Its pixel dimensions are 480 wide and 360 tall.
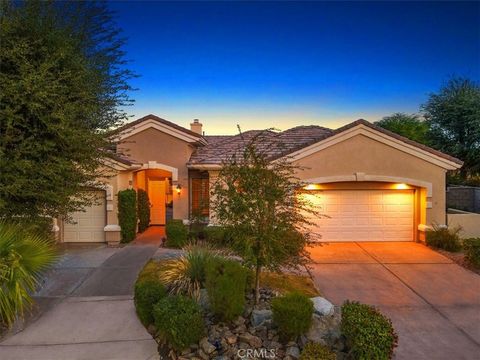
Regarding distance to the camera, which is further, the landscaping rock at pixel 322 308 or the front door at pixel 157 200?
the front door at pixel 157 200

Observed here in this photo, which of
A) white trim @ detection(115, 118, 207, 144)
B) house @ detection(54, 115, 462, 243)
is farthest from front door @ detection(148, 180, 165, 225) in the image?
white trim @ detection(115, 118, 207, 144)

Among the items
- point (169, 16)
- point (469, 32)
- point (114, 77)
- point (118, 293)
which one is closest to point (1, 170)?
point (114, 77)

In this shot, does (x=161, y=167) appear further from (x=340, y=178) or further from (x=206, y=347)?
(x=206, y=347)

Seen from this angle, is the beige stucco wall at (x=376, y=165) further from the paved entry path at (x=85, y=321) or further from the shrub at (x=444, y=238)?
the paved entry path at (x=85, y=321)

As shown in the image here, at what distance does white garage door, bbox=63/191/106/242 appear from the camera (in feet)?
46.3

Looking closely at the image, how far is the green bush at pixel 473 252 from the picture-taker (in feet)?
35.3

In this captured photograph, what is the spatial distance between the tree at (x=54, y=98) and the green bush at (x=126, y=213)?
18.4 feet

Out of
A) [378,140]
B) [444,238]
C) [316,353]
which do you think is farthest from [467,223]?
[316,353]

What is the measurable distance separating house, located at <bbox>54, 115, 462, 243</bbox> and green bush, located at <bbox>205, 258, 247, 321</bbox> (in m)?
7.57

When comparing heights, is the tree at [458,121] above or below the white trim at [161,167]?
above

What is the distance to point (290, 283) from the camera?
9.20m

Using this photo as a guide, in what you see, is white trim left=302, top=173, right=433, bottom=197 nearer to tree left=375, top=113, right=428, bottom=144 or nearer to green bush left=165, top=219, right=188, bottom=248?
green bush left=165, top=219, right=188, bottom=248

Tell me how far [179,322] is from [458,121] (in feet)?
71.5

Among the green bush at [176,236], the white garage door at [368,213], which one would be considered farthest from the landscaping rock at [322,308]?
the white garage door at [368,213]
